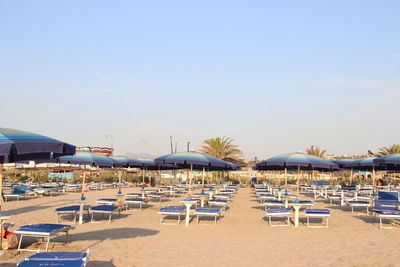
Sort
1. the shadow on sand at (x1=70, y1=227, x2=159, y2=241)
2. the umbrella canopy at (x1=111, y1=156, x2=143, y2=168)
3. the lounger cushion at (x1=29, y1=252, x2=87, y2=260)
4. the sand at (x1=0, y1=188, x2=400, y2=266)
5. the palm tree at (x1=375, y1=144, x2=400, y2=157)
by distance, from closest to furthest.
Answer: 1. the lounger cushion at (x1=29, y1=252, x2=87, y2=260)
2. the sand at (x1=0, y1=188, x2=400, y2=266)
3. the shadow on sand at (x1=70, y1=227, x2=159, y2=241)
4. the umbrella canopy at (x1=111, y1=156, x2=143, y2=168)
5. the palm tree at (x1=375, y1=144, x2=400, y2=157)

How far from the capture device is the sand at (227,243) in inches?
259

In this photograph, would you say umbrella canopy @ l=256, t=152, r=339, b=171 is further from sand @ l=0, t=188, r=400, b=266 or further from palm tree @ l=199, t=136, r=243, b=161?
palm tree @ l=199, t=136, r=243, b=161

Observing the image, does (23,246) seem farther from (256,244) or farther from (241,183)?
(241,183)

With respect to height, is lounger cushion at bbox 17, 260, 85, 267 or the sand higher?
lounger cushion at bbox 17, 260, 85, 267

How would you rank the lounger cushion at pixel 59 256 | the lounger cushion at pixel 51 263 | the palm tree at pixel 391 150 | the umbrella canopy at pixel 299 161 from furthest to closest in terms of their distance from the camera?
the palm tree at pixel 391 150, the umbrella canopy at pixel 299 161, the lounger cushion at pixel 59 256, the lounger cushion at pixel 51 263

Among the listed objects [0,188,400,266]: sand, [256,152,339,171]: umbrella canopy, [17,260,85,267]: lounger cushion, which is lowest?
[0,188,400,266]: sand

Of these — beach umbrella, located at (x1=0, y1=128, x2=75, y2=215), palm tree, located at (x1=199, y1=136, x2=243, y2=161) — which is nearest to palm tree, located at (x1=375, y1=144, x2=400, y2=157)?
palm tree, located at (x1=199, y1=136, x2=243, y2=161)

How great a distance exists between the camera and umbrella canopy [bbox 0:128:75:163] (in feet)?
16.5

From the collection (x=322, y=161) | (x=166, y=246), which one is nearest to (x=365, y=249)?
(x=166, y=246)

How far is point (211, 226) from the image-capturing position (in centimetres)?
1082

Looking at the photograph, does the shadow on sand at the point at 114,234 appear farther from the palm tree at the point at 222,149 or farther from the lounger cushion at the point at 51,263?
the palm tree at the point at 222,149

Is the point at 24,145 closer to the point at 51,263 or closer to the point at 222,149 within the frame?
the point at 51,263

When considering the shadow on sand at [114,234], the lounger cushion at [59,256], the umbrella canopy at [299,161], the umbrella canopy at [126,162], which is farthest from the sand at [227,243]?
the umbrella canopy at [126,162]

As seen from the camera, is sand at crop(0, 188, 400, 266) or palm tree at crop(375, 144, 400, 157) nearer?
sand at crop(0, 188, 400, 266)
